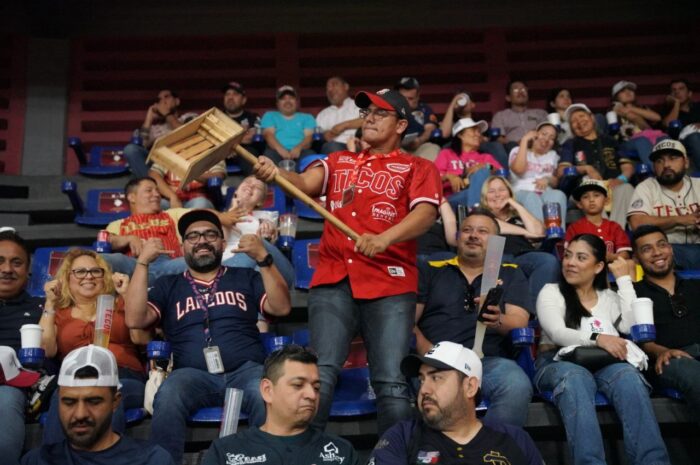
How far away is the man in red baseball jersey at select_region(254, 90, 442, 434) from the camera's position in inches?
128

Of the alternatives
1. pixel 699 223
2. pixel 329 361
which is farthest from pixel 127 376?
pixel 699 223

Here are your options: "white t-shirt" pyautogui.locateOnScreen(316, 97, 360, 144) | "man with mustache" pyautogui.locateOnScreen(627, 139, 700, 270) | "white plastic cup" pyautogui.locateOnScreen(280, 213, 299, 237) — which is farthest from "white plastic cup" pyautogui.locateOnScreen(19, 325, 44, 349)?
"white t-shirt" pyautogui.locateOnScreen(316, 97, 360, 144)

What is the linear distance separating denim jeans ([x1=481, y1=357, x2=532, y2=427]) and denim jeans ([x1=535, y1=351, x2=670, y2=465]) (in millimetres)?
150

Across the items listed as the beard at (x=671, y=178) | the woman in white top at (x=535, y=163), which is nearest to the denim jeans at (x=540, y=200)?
the woman in white top at (x=535, y=163)

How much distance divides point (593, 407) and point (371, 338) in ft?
3.05

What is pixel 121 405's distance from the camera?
12.1 feet

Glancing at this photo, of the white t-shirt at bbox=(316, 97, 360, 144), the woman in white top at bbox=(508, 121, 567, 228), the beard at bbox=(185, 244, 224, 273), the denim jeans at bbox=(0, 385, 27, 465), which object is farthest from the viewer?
the white t-shirt at bbox=(316, 97, 360, 144)

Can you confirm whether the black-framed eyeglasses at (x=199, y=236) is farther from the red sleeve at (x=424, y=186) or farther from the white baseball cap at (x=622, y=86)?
the white baseball cap at (x=622, y=86)

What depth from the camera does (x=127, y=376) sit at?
3.97m

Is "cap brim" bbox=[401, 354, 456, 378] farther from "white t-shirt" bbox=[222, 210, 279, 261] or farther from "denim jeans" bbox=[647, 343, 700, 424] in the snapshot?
"white t-shirt" bbox=[222, 210, 279, 261]

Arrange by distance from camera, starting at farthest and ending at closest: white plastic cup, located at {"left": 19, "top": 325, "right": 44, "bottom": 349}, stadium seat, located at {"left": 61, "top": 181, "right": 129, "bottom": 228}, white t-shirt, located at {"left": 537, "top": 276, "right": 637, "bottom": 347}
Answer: stadium seat, located at {"left": 61, "top": 181, "right": 129, "bottom": 228}, white t-shirt, located at {"left": 537, "top": 276, "right": 637, "bottom": 347}, white plastic cup, located at {"left": 19, "top": 325, "right": 44, "bottom": 349}

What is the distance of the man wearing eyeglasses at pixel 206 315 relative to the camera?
362cm

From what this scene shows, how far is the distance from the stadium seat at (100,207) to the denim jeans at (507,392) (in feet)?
9.69

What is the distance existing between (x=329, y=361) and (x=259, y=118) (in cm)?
434
